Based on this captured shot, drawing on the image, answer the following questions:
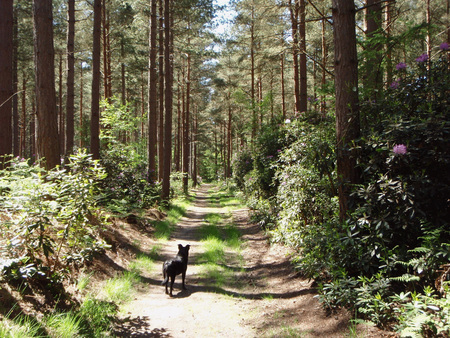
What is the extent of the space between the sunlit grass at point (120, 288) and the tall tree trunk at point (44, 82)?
270 cm

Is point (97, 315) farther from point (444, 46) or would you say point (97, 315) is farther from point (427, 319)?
point (444, 46)

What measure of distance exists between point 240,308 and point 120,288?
211 centimetres

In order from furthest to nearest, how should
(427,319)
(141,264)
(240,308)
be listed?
(141,264) < (240,308) < (427,319)

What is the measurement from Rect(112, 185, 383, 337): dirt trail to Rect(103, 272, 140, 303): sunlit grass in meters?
0.22

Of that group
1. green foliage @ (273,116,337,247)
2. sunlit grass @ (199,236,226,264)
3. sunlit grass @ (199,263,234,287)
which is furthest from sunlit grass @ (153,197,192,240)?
green foliage @ (273,116,337,247)

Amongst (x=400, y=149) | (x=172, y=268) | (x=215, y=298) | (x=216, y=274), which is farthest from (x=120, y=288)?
(x=400, y=149)

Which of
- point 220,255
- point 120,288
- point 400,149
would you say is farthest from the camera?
point 220,255

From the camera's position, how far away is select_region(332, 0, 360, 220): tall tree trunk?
15.0ft

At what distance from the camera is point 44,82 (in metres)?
6.23

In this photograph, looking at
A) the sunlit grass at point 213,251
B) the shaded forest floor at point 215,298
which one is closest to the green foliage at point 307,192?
the shaded forest floor at point 215,298

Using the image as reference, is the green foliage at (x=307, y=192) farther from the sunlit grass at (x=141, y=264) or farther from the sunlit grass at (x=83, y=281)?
the sunlit grass at (x=83, y=281)

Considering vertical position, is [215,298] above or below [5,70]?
below

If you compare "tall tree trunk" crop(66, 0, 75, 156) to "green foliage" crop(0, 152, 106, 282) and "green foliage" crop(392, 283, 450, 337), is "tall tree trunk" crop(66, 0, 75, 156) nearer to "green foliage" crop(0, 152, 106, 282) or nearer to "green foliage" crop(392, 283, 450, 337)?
"green foliage" crop(0, 152, 106, 282)

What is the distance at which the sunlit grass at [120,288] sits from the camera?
5090mm
